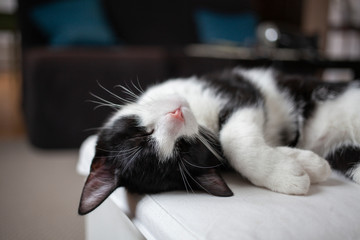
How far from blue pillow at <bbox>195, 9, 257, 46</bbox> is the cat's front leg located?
99.8 inches

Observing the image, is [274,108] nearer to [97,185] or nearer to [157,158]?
[157,158]

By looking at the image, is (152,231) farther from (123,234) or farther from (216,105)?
(216,105)

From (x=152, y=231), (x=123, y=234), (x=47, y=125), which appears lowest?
(x=47, y=125)

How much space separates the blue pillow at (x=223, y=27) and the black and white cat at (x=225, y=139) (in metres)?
2.32

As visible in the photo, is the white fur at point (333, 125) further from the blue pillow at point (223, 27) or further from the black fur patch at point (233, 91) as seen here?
the blue pillow at point (223, 27)

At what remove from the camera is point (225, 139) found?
3.03ft

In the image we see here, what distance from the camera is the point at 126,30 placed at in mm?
3256

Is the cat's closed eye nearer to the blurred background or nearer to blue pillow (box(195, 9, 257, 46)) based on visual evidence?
the blurred background

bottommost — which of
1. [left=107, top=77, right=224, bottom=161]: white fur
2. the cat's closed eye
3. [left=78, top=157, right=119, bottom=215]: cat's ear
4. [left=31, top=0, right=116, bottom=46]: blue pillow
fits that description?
[left=78, top=157, right=119, bottom=215]: cat's ear

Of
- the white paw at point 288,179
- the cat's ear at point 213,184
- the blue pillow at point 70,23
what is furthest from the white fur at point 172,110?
the blue pillow at point 70,23

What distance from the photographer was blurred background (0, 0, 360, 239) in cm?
161

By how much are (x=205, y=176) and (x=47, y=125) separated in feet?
5.48

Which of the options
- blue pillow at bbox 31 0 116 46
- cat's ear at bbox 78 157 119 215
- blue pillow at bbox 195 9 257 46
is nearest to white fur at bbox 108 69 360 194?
cat's ear at bbox 78 157 119 215

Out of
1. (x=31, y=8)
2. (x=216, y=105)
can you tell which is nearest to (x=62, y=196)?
(x=216, y=105)
